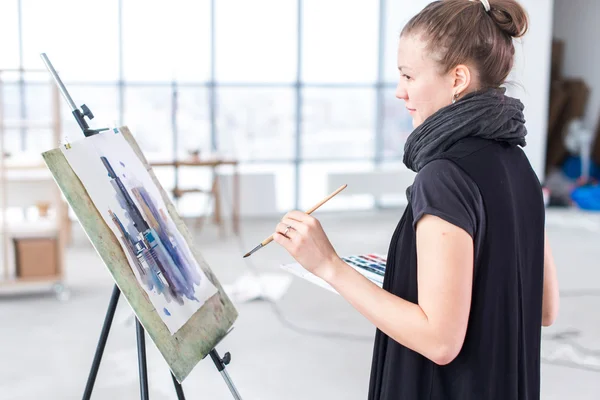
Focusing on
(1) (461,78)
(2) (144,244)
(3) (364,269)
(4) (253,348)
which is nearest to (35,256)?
(4) (253,348)

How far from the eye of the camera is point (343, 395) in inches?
114

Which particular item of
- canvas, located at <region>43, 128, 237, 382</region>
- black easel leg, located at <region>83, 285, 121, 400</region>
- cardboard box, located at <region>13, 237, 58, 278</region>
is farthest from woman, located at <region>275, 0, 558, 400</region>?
cardboard box, located at <region>13, 237, 58, 278</region>

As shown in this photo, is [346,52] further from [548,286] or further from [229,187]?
[548,286]

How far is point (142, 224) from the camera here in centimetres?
167

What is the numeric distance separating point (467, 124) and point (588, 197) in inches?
274

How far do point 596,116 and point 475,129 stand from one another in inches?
300

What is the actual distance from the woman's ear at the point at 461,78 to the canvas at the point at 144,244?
79 centimetres

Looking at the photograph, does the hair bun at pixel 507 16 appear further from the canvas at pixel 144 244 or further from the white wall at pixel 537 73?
the white wall at pixel 537 73

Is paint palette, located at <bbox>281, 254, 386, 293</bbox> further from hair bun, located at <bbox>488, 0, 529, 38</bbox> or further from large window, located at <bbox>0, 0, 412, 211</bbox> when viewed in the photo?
large window, located at <bbox>0, 0, 412, 211</bbox>

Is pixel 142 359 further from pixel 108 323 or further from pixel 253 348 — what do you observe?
pixel 253 348

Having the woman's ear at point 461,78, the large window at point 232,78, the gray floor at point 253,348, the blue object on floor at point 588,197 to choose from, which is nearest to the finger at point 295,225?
the woman's ear at point 461,78

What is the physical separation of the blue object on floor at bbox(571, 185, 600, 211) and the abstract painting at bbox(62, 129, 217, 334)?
6.48m

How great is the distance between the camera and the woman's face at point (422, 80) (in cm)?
109

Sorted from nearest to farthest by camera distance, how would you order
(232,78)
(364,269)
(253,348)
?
(364,269) < (253,348) < (232,78)
